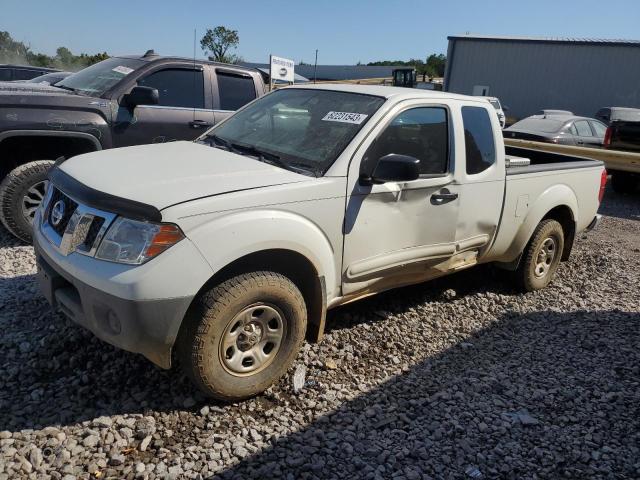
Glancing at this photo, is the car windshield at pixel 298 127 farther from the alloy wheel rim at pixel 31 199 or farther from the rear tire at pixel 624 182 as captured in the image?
the rear tire at pixel 624 182

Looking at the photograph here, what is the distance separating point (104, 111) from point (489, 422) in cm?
449

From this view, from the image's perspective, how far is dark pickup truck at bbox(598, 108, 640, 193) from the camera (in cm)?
1002

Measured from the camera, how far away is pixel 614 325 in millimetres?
4570

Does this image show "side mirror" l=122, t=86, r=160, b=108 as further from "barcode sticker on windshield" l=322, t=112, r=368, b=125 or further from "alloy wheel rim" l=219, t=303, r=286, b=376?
"alloy wheel rim" l=219, t=303, r=286, b=376

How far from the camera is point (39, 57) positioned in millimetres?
33875

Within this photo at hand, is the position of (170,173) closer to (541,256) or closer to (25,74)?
(541,256)

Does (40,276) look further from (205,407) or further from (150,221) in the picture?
(205,407)

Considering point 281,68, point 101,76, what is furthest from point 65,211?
point 281,68

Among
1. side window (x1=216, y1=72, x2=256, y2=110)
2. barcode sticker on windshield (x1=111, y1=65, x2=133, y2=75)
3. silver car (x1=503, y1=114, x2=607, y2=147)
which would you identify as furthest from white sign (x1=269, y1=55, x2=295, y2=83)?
barcode sticker on windshield (x1=111, y1=65, x2=133, y2=75)

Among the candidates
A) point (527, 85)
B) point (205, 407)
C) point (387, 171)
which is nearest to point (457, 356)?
point (387, 171)

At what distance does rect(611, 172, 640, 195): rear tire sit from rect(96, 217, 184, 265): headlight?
1093cm

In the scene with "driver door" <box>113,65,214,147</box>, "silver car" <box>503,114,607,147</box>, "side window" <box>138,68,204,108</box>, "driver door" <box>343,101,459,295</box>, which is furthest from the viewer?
"silver car" <box>503,114,607,147</box>

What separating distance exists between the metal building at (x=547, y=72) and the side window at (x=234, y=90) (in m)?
23.7

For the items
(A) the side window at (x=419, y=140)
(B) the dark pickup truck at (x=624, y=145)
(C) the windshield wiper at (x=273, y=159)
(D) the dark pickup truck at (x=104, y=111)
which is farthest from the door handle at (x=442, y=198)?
(B) the dark pickup truck at (x=624, y=145)
